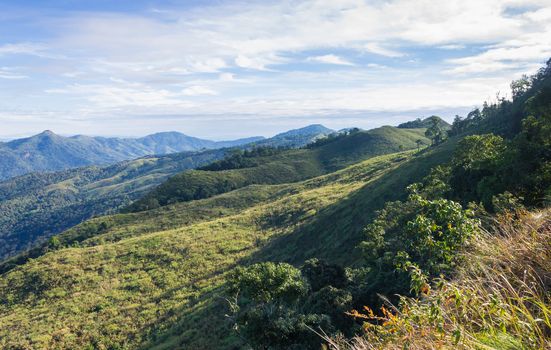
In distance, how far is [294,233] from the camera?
73.4m

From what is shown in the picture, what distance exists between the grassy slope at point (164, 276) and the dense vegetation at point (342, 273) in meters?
0.34

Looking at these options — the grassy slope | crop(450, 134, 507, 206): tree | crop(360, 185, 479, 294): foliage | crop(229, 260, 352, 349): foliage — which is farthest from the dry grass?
the grassy slope

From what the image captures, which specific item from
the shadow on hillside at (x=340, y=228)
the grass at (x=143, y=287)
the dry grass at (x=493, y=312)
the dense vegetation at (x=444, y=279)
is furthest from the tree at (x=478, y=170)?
the dry grass at (x=493, y=312)

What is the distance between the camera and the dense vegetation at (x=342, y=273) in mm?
5746

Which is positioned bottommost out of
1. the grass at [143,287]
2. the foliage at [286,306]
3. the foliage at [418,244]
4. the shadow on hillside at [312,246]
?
the grass at [143,287]

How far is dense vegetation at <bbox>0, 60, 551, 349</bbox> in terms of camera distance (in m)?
5.75

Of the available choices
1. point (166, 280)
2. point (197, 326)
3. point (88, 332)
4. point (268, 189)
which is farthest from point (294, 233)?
point (268, 189)

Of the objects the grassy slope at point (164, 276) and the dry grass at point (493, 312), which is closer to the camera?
the dry grass at point (493, 312)

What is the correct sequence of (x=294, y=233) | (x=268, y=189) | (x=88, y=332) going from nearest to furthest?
1. (x=88, y=332)
2. (x=294, y=233)
3. (x=268, y=189)

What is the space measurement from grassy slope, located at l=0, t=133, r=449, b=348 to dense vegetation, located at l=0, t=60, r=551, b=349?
0.34m

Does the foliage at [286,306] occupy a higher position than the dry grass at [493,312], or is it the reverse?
the dry grass at [493,312]

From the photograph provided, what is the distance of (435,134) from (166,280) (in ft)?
450

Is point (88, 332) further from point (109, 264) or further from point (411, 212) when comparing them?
point (411, 212)

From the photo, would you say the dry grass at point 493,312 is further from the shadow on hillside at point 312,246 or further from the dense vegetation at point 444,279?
the shadow on hillside at point 312,246
